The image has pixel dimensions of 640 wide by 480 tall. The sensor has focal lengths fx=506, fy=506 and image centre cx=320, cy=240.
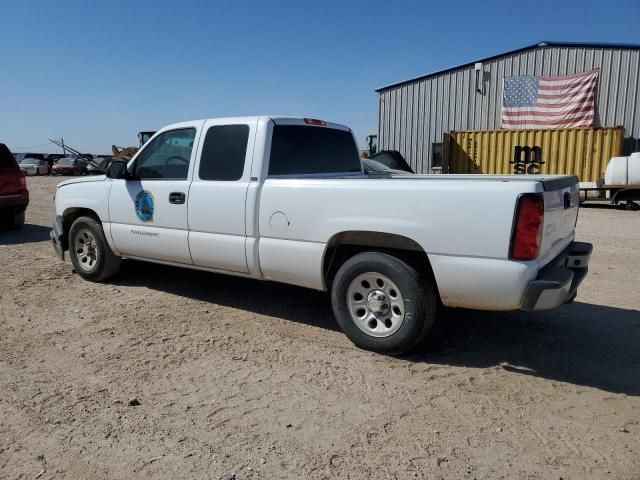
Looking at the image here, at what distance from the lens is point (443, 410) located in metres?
3.22

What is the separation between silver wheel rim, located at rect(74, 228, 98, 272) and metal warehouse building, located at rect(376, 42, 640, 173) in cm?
1793

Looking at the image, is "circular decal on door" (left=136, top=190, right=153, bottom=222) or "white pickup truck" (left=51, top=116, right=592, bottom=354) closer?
"white pickup truck" (left=51, top=116, right=592, bottom=354)

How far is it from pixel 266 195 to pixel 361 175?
158 cm

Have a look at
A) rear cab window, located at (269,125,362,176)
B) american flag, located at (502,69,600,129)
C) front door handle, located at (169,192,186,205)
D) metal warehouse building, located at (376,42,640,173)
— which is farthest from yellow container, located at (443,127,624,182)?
front door handle, located at (169,192,186,205)

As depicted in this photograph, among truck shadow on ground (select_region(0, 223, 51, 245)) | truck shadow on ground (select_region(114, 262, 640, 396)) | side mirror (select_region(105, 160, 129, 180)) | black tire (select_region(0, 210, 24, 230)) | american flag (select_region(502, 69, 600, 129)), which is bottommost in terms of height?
truck shadow on ground (select_region(114, 262, 640, 396))

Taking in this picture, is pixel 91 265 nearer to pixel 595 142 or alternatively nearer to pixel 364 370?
pixel 364 370

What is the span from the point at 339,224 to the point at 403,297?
2.49ft

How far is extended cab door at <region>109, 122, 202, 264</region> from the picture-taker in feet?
16.7

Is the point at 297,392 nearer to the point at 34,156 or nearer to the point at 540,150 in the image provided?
the point at 540,150

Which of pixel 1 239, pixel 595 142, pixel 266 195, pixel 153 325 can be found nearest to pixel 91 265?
pixel 153 325

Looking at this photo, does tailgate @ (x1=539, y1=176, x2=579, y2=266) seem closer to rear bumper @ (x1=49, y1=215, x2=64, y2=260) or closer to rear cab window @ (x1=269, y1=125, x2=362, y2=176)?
rear cab window @ (x1=269, y1=125, x2=362, y2=176)

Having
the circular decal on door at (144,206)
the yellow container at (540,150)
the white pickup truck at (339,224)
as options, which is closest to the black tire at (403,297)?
the white pickup truck at (339,224)

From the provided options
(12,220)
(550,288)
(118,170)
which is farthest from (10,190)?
(550,288)

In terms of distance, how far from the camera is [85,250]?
6.25m
